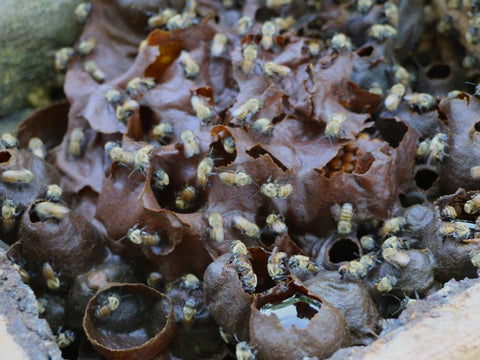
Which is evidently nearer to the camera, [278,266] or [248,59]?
[278,266]

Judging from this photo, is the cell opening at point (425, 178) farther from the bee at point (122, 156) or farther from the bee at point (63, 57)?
the bee at point (63, 57)

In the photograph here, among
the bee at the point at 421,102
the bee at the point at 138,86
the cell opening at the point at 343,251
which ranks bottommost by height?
the cell opening at the point at 343,251

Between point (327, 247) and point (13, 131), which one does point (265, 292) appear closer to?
point (327, 247)

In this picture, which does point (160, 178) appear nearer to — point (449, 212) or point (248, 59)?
point (248, 59)

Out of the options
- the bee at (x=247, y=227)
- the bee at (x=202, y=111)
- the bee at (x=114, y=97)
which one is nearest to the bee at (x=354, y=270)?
the bee at (x=247, y=227)

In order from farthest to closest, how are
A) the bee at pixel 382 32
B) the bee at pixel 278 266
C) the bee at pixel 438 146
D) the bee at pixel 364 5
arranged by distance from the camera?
the bee at pixel 364 5
the bee at pixel 382 32
the bee at pixel 438 146
the bee at pixel 278 266

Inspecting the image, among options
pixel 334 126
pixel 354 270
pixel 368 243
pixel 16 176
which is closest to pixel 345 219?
pixel 368 243
